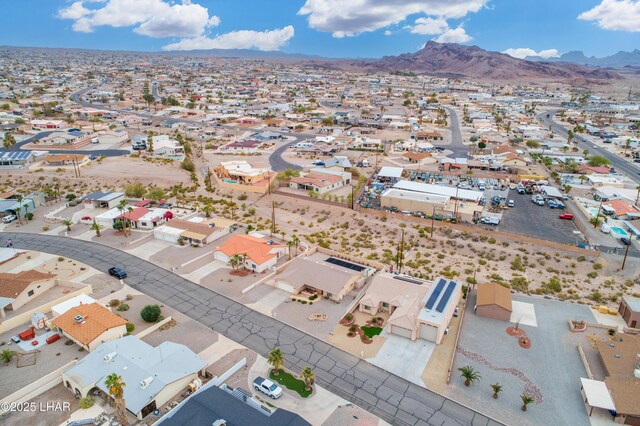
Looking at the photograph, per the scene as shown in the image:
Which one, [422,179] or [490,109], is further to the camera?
[490,109]

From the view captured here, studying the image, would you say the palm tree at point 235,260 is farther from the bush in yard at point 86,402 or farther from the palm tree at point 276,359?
the bush in yard at point 86,402

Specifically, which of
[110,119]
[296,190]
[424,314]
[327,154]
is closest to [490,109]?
[327,154]

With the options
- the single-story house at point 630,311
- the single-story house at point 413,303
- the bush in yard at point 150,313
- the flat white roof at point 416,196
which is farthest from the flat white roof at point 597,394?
the flat white roof at point 416,196

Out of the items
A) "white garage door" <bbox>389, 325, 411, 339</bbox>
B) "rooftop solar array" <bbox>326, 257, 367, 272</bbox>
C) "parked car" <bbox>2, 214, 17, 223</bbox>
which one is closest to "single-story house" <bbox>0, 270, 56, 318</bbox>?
"parked car" <bbox>2, 214, 17, 223</bbox>

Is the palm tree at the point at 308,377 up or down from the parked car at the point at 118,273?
up

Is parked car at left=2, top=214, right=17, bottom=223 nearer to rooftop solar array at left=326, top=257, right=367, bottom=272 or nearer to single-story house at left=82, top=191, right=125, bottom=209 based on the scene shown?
single-story house at left=82, top=191, right=125, bottom=209

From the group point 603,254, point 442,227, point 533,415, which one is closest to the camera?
point 533,415

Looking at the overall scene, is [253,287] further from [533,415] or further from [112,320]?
[533,415]

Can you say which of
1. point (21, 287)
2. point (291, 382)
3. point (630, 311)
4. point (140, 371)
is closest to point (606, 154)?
point (630, 311)
